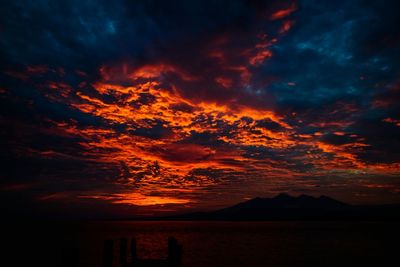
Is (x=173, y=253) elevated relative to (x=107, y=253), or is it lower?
lower

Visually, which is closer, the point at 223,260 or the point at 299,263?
the point at 299,263

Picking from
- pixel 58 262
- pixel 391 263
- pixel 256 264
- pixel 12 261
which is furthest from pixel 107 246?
pixel 391 263

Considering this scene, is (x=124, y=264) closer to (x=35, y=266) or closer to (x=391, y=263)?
(x=35, y=266)

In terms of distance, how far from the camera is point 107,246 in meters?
26.5

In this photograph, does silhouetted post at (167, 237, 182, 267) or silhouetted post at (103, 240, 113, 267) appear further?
silhouetted post at (167, 237, 182, 267)

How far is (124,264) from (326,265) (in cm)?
2710

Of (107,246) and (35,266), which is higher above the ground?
(107,246)

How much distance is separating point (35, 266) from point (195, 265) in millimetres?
21553

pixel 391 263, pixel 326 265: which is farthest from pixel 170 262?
pixel 391 263

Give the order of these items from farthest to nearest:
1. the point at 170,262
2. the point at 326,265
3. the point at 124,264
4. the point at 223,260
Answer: the point at 223,260
the point at 326,265
the point at 124,264
the point at 170,262

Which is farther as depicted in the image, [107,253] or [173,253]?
[173,253]

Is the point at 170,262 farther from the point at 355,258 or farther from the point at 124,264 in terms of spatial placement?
the point at 355,258

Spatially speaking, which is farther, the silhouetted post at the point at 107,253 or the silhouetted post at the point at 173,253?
the silhouetted post at the point at 173,253

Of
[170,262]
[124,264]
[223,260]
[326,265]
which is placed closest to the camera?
[170,262]
